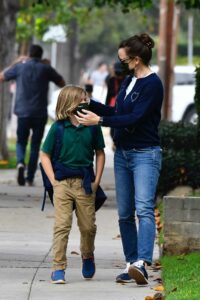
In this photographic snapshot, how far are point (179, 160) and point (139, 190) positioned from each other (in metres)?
5.28

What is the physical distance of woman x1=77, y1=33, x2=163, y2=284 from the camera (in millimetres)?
Answer: 8773

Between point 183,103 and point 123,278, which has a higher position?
point 183,103

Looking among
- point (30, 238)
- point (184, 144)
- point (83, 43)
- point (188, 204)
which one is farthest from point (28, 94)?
point (83, 43)

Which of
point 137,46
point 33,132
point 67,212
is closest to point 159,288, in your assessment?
point 67,212

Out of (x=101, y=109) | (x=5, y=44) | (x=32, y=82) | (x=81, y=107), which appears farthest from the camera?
(x=5, y=44)

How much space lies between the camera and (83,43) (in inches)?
3364

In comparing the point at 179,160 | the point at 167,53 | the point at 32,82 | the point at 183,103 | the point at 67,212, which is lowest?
the point at 67,212

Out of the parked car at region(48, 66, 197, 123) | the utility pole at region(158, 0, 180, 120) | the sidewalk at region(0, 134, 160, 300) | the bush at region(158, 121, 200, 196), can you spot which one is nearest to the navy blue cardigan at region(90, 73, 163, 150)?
the sidewalk at region(0, 134, 160, 300)

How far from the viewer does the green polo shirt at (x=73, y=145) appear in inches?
350

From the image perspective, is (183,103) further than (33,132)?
Yes

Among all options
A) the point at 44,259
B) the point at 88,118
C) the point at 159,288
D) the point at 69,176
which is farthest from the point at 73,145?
the point at 44,259

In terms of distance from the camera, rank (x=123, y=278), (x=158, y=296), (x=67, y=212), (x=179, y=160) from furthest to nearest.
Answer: (x=179, y=160)
(x=123, y=278)
(x=67, y=212)
(x=158, y=296)

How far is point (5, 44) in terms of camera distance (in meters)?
21.6

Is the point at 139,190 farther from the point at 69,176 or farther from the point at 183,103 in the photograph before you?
the point at 183,103
